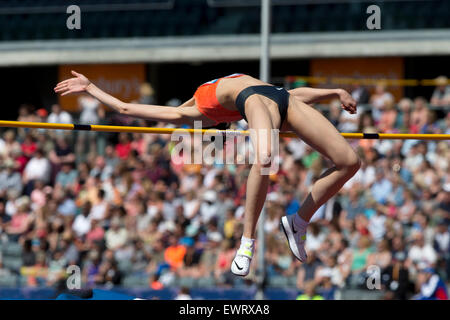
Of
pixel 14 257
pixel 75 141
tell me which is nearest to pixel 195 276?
pixel 14 257

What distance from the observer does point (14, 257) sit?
1186 centimetres

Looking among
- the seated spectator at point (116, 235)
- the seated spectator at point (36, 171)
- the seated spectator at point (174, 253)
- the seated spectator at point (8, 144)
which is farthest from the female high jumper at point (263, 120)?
the seated spectator at point (8, 144)

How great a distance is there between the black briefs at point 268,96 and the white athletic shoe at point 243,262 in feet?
2.96

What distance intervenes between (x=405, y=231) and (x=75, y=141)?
546 cm

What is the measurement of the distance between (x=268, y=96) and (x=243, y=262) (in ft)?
3.75

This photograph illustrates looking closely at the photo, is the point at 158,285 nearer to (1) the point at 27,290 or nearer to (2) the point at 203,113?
(1) the point at 27,290

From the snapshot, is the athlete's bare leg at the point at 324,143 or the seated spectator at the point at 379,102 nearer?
the athlete's bare leg at the point at 324,143

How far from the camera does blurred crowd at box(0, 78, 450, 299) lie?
9617 mm

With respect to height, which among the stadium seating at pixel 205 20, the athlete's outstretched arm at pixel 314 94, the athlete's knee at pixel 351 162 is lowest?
the athlete's knee at pixel 351 162

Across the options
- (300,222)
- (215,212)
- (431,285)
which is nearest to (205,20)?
(215,212)

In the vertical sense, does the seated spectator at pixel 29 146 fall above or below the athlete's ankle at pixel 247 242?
above

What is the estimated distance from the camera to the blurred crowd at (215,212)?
962 cm

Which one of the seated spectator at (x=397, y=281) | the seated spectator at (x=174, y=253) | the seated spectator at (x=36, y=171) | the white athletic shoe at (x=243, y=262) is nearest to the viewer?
the white athletic shoe at (x=243, y=262)

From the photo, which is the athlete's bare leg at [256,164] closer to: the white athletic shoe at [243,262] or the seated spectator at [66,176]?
the white athletic shoe at [243,262]
